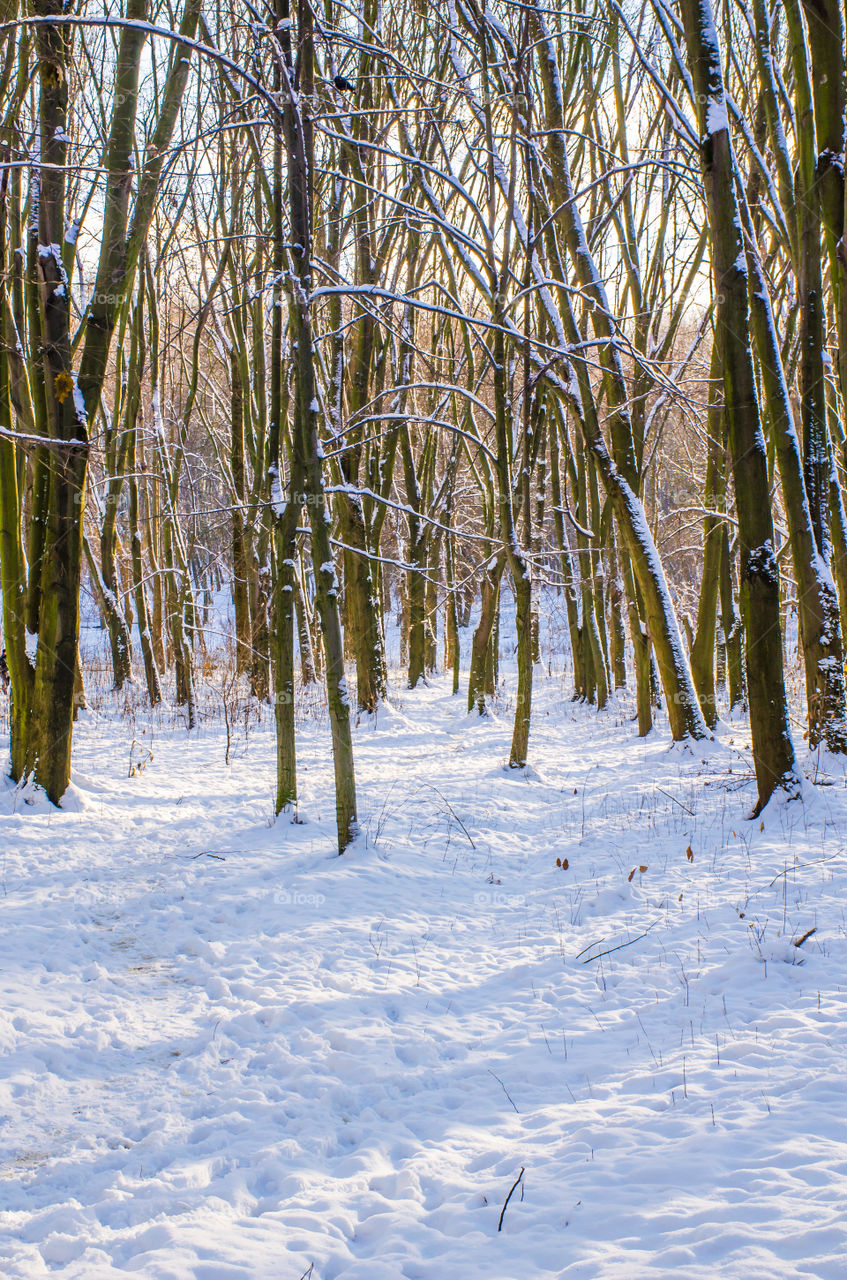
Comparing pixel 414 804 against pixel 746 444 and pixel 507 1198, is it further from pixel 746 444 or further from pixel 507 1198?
pixel 507 1198

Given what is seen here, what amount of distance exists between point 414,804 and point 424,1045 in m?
4.13

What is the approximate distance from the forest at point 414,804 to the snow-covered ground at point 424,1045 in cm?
2

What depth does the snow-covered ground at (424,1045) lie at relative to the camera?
7.50ft

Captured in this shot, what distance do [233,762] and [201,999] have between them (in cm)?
565

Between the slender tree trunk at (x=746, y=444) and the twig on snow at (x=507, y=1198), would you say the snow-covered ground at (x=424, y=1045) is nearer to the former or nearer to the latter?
the twig on snow at (x=507, y=1198)

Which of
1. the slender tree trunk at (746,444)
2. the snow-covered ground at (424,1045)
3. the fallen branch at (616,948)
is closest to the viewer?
the snow-covered ground at (424,1045)

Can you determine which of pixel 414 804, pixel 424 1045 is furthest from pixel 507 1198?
pixel 414 804

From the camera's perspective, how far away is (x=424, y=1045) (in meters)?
3.52

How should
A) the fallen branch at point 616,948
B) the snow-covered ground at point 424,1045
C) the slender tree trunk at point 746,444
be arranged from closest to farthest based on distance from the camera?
the snow-covered ground at point 424,1045, the fallen branch at point 616,948, the slender tree trunk at point 746,444

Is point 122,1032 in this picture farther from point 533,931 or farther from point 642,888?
point 642,888

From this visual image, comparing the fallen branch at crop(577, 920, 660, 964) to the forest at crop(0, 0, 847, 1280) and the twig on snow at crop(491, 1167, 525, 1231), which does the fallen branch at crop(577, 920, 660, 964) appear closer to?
the forest at crop(0, 0, 847, 1280)

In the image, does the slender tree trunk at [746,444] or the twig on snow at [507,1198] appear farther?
the slender tree trunk at [746,444]

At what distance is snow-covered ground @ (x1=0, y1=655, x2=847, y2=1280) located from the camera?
7.50ft

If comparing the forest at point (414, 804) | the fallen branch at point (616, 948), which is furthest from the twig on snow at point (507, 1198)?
the fallen branch at point (616, 948)
